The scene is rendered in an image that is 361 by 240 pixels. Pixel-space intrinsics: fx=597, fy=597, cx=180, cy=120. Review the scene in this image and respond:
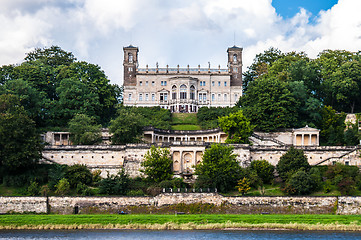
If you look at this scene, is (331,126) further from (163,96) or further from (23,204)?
(23,204)

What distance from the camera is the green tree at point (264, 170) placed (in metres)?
66.8

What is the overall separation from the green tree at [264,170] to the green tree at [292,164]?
39.4 inches

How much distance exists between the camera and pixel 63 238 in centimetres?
4869

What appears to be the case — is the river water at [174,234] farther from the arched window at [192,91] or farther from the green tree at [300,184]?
the arched window at [192,91]

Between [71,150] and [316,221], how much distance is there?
31.3 meters

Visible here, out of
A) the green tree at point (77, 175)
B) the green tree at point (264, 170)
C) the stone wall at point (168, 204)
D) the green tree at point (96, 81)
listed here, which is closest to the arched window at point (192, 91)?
the green tree at point (96, 81)

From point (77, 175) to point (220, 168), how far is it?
15.3 meters

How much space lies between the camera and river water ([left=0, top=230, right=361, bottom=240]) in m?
49.1

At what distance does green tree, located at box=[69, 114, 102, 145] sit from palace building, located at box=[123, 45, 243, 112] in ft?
80.7

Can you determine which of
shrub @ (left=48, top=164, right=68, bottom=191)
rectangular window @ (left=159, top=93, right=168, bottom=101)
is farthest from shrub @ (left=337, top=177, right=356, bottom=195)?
rectangular window @ (left=159, top=93, right=168, bottom=101)

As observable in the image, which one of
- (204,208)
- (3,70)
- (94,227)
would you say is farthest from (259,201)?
(3,70)

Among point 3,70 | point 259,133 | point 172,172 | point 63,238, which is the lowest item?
point 63,238

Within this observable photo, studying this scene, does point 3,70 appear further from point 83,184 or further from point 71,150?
point 83,184

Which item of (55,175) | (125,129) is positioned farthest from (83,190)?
(125,129)
